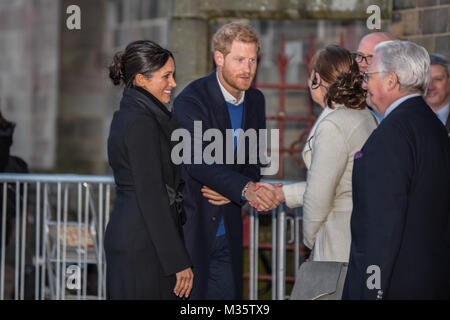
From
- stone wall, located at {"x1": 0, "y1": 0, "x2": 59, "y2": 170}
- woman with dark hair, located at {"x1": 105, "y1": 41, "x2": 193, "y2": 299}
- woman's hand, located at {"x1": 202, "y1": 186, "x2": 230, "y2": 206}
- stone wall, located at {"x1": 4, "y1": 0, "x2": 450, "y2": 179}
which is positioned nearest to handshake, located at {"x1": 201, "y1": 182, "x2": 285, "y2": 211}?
woman's hand, located at {"x1": 202, "y1": 186, "x2": 230, "y2": 206}

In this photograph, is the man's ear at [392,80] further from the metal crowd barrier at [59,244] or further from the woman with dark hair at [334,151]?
the metal crowd barrier at [59,244]

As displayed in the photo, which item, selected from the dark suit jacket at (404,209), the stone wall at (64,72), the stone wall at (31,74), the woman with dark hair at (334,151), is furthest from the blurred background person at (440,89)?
the stone wall at (31,74)

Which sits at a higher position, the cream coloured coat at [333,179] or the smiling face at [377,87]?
the smiling face at [377,87]

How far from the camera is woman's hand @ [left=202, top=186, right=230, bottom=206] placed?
210 inches

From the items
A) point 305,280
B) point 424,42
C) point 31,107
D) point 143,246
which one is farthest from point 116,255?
point 31,107

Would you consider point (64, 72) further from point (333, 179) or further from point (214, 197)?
point (333, 179)

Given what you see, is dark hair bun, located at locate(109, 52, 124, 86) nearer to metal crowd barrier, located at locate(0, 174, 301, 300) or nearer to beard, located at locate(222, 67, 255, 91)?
beard, located at locate(222, 67, 255, 91)

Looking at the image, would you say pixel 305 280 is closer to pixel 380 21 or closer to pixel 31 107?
pixel 380 21

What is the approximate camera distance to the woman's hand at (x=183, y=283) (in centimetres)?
456

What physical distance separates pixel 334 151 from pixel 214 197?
3.68ft

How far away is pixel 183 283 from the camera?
4.59 meters

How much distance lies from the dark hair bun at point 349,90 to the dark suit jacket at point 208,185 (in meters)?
0.95

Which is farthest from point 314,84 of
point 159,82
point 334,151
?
point 159,82
